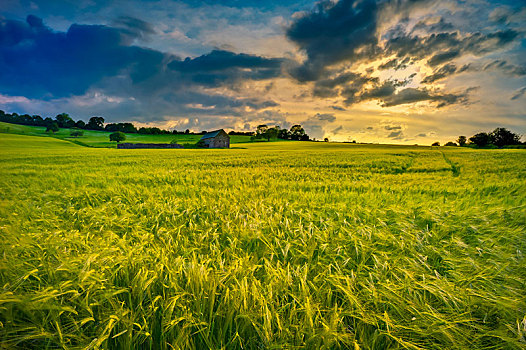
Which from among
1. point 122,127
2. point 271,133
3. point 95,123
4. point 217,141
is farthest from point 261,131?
point 95,123

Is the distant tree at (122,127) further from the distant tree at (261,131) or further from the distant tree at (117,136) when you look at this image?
the distant tree at (261,131)

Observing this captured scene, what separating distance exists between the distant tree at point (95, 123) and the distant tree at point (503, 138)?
193 m

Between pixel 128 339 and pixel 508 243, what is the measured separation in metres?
4.30

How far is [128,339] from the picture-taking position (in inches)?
48.5

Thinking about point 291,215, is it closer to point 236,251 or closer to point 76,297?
point 236,251

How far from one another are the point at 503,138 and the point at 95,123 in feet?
654

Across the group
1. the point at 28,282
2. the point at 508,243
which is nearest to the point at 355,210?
the point at 508,243

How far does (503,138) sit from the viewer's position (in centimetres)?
7688

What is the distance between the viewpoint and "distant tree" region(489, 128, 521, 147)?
75.1m

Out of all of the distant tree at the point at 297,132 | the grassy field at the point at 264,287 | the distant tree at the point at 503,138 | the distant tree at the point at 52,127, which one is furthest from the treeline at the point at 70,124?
the distant tree at the point at 503,138

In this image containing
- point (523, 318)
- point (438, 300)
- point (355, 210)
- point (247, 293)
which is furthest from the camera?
point (355, 210)

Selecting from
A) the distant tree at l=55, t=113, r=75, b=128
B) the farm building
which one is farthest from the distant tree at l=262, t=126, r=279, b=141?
the distant tree at l=55, t=113, r=75, b=128

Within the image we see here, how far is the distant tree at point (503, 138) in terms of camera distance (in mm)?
75125

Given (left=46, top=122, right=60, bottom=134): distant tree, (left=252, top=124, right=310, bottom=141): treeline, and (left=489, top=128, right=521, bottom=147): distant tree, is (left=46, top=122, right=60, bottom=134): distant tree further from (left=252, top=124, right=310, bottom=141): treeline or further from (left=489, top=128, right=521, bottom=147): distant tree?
(left=489, top=128, right=521, bottom=147): distant tree
